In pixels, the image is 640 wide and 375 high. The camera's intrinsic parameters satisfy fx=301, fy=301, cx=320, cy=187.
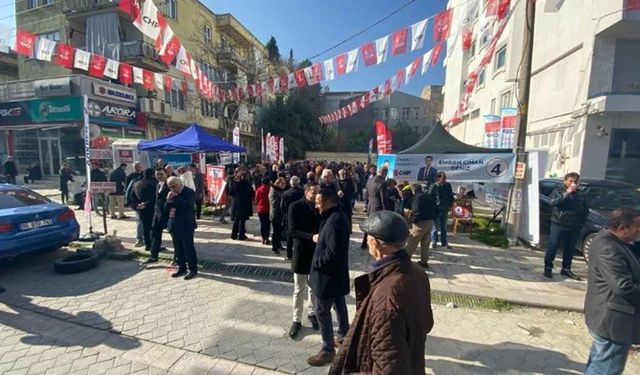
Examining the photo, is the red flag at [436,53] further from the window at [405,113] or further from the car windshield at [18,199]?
the window at [405,113]

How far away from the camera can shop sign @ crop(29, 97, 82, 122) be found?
52.7 ft

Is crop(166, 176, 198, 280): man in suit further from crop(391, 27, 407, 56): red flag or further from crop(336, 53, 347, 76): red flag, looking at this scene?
crop(391, 27, 407, 56): red flag

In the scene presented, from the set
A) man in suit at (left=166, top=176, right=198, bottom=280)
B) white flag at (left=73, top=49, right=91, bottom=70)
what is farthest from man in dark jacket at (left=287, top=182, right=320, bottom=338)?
white flag at (left=73, top=49, right=91, bottom=70)

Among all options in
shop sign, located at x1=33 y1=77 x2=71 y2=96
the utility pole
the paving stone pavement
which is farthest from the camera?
shop sign, located at x1=33 y1=77 x2=71 y2=96

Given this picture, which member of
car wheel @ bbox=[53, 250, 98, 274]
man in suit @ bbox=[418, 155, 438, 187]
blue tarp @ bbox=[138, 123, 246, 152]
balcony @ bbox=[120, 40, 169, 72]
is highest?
balcony @ bbox=[120, 40, 169, 72]

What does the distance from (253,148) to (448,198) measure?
33249mm

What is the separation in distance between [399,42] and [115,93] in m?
16.8

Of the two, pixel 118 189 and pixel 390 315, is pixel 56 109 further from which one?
pixel 390 315

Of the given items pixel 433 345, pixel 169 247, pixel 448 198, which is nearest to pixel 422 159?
pixel 448 198

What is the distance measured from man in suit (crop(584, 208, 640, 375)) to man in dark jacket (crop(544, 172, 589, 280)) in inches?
126

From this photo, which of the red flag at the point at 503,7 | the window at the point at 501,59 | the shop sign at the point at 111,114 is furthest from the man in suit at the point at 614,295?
the shop sign at the point at 111,114

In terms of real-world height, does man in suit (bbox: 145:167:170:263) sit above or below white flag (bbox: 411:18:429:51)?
below

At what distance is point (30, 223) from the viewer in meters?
5.21

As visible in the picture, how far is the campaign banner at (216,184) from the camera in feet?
31.0
